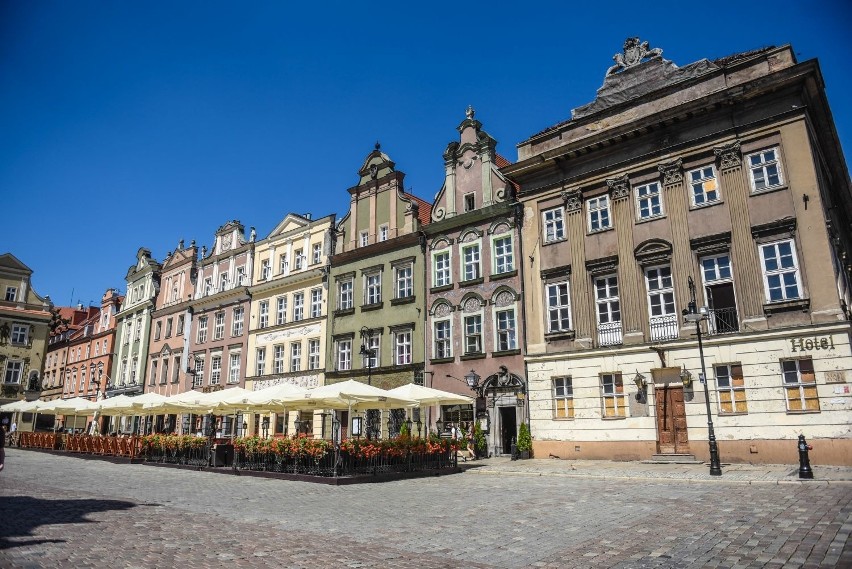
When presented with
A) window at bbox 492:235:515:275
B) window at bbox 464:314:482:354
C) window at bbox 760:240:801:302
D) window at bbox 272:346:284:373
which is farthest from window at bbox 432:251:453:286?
window at bbox 760:240:801:302

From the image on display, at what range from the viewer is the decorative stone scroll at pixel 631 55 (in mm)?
25431

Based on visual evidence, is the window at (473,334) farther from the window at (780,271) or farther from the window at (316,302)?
the window at (780,271)

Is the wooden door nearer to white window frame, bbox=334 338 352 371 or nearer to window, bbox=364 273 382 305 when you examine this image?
window, bbox=364 273 382 305

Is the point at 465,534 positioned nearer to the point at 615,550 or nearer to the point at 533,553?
the point at 533,553

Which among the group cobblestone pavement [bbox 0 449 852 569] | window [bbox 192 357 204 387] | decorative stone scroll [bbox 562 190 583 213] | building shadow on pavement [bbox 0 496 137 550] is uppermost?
decorative stone scroll [bbox 562 190 583 213]

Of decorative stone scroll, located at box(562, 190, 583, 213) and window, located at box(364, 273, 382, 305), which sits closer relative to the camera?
decorative stone scroll, located at box(562, 190, 583, 213)

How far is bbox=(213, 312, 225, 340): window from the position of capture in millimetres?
44125

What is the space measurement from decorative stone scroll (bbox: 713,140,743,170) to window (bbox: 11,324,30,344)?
63061 millimetres

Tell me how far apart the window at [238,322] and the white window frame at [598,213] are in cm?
2713

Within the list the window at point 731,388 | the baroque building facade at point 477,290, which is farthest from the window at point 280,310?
the window at point 731,388

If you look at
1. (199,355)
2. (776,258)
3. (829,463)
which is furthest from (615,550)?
(199,355)

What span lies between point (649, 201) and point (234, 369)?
30.9 metres

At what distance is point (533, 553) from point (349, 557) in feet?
7.88

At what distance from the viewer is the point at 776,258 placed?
2041 cm
